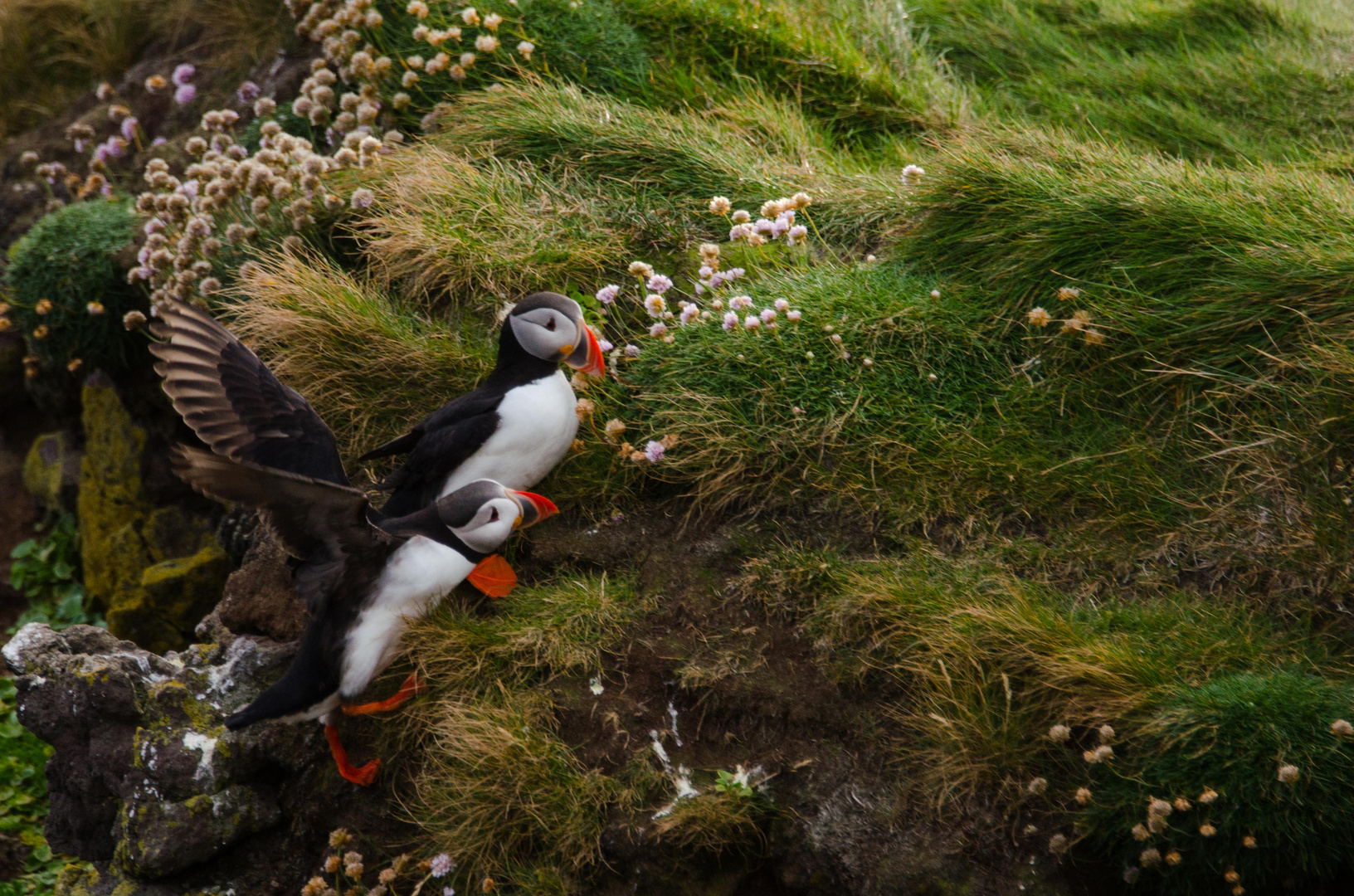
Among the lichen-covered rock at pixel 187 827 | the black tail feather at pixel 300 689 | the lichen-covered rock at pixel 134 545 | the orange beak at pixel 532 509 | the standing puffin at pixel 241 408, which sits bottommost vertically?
the lichen-covered rock at pixel 134 545

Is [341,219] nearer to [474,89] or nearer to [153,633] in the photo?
[474,89]

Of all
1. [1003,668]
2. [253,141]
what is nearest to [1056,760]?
[1003,668]

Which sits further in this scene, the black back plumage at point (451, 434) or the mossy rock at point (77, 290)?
the mossy rock at point (77, 290)

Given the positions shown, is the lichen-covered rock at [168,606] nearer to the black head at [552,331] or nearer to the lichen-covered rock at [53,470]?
the lichen-covered rock at [53,470]

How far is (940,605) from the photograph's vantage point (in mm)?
3076

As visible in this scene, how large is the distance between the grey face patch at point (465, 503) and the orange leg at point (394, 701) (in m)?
0.49

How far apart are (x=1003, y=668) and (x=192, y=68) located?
607 centimetres

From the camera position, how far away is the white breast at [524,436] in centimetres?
355

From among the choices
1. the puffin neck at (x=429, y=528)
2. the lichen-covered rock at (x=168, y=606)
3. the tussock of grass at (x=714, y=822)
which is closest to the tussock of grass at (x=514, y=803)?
the tussock of grass at (x=714, y=822)

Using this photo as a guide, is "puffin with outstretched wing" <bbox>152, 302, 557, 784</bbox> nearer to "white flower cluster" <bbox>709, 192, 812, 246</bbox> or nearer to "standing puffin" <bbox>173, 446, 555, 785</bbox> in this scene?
"standing puffin" <bbox>173, 446, 555, 785</bbox>

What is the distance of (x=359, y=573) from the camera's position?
10.8 ft

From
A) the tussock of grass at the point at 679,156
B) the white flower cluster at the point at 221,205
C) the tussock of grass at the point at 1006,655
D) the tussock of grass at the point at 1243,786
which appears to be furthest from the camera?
the white flower cluster at the point at 221,205

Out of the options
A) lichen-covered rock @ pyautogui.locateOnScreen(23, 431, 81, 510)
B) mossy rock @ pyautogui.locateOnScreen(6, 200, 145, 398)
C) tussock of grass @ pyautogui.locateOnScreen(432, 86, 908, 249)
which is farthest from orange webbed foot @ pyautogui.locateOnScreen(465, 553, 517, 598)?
lichen-covered rock @ pyautogui.locateOnScreen(23, 431, 81, 510)

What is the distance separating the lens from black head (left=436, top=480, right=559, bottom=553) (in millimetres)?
3361
